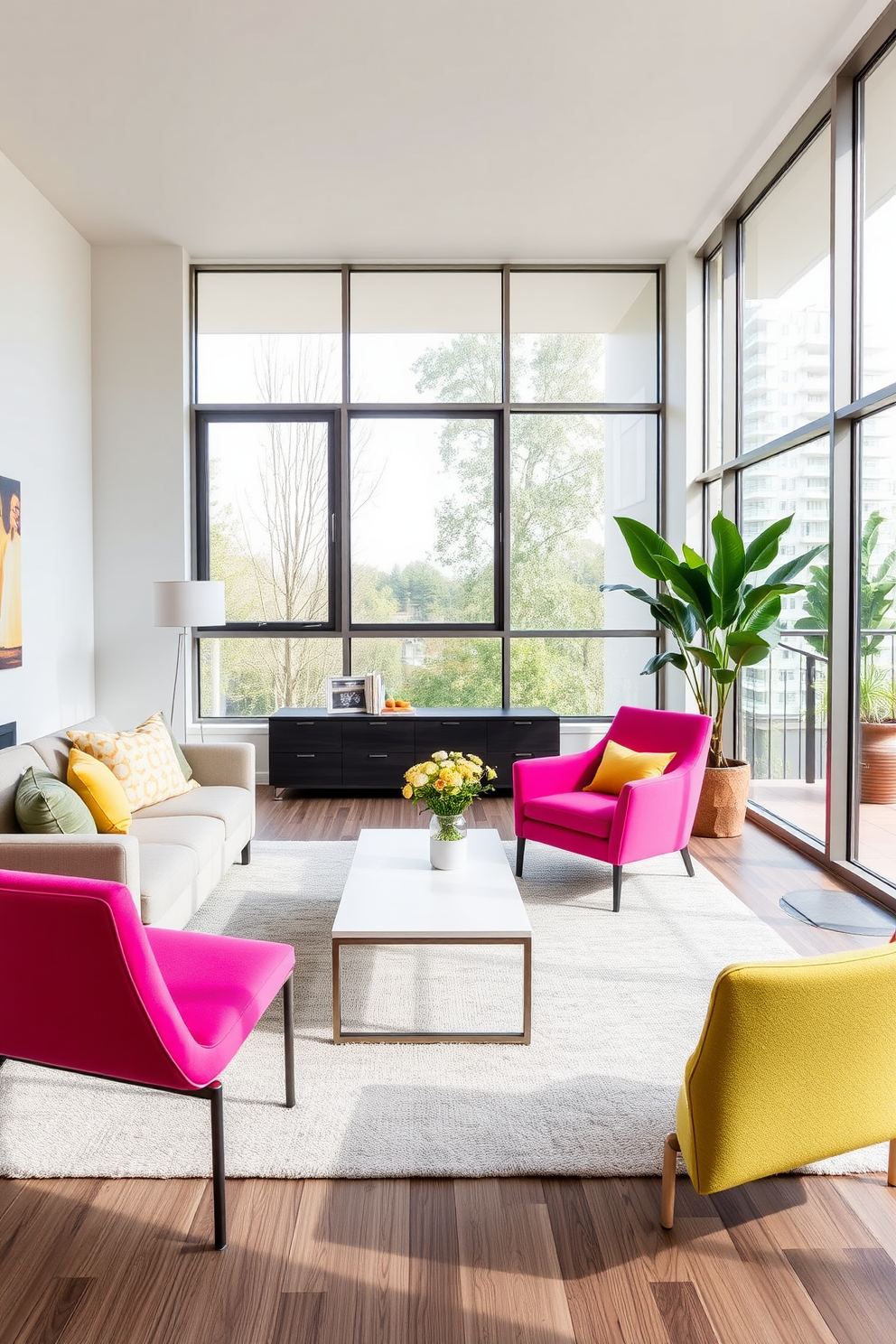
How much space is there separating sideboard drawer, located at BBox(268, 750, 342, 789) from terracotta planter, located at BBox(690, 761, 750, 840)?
2.48 meters

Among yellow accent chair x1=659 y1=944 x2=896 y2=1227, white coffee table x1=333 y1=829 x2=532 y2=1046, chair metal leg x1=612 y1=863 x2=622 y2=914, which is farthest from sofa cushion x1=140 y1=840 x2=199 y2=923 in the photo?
yellow accent chair x1=659 y1=944 x2=896 y2=1227

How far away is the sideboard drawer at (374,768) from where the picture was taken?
6312mm

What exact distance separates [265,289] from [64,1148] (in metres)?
6.04

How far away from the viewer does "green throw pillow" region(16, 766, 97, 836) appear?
3.06m

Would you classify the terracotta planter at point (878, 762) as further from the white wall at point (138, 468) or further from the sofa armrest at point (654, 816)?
the white wall at point (138, 468)

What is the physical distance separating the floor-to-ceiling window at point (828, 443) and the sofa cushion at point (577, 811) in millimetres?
1210

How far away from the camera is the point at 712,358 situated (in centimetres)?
631

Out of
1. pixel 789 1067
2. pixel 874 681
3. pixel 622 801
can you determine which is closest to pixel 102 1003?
pixel 789 1067

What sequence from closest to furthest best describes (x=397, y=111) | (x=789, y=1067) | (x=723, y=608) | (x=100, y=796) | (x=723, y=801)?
(x=789, y=1067)
(x=100, y=796)
(x=397, y=111)
(x=723, y=608)
(x=723, y=801)

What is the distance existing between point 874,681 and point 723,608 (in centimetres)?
110

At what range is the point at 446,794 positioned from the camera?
3.32 metres

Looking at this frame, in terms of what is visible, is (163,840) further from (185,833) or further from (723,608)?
(723,608)

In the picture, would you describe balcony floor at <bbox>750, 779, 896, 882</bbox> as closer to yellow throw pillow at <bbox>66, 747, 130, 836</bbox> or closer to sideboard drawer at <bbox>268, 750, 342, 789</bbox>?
sideboard drawer at <bbox>268, 750, 342, 789</bbox>

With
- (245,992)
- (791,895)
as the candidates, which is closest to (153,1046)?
(245,992)
